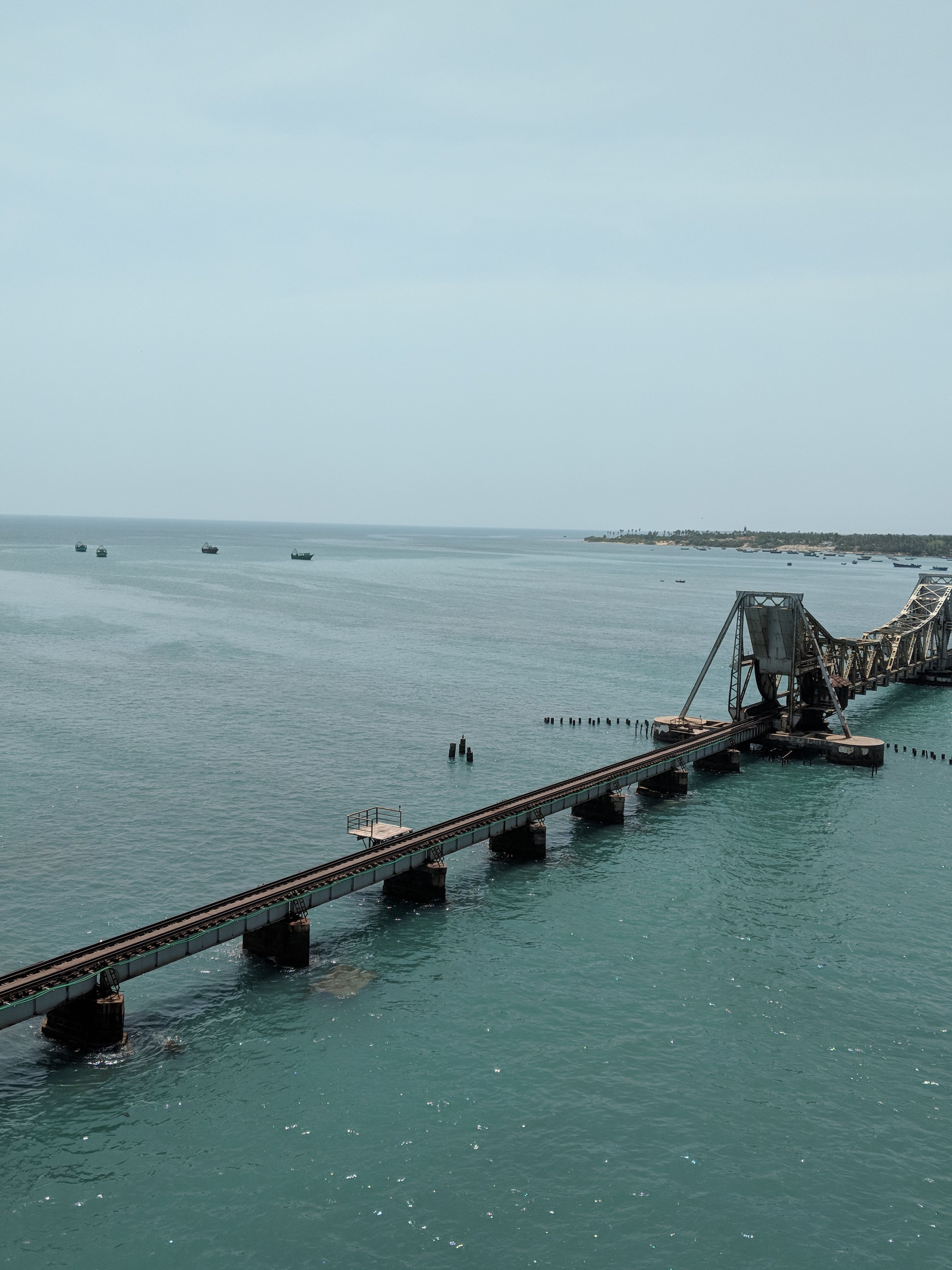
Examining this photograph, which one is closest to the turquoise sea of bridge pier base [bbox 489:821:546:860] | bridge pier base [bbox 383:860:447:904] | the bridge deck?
bridge pier base [bbox 489:821:546:860]

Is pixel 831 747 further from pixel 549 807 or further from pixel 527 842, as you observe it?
pixel 527 842

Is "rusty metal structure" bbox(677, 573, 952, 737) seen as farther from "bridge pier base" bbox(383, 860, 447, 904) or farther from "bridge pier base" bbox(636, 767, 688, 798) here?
"bridge pier base" bbox(383, 860, 447, 904)

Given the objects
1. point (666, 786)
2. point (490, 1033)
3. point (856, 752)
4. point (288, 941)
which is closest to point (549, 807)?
point (666, 786)

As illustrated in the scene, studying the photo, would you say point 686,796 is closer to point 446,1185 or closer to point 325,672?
point 446,1185

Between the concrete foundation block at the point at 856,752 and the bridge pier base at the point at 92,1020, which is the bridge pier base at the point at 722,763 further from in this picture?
the bridge pier base at the point at 92,1020

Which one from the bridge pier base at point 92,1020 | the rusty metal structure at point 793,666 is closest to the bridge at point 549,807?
the bridge pier base at point 92,1020

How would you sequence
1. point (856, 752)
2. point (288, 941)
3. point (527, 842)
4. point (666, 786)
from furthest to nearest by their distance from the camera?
point (856, 752)
point (666, 786)
point (527, 842)
point (288, 941)
